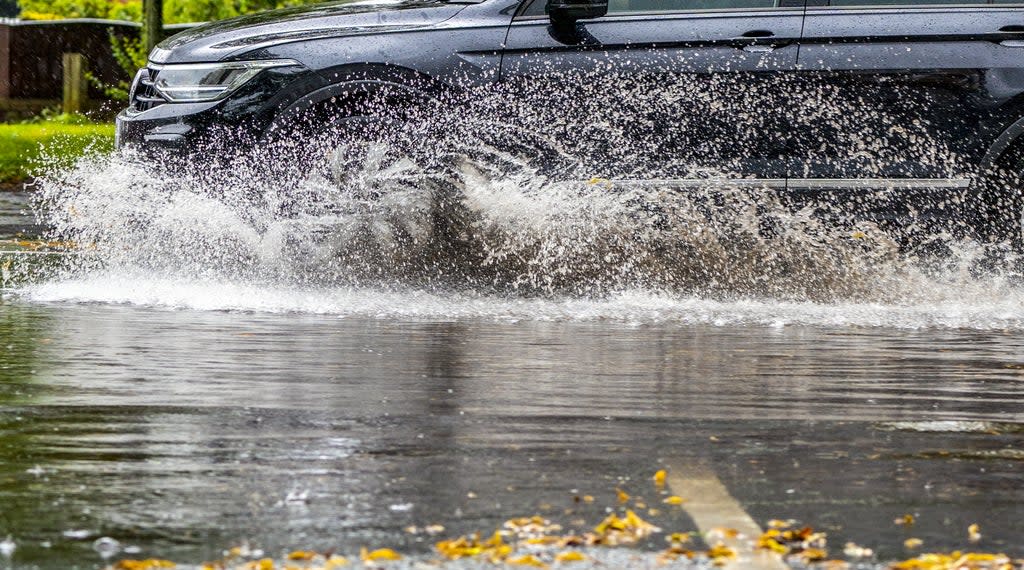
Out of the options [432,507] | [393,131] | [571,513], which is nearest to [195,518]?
[432,507]

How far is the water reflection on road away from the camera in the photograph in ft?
13.7

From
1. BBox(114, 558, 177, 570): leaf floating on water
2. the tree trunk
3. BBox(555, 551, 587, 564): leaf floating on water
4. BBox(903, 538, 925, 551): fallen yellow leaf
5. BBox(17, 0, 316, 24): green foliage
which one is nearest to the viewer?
BBox(114, 558, 177, 570): leaf floating on water

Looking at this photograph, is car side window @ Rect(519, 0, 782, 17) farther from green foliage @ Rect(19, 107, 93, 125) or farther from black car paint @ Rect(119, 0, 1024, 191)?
green foliage @ Rect(19, 107, 93, 125)

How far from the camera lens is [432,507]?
4.25 m

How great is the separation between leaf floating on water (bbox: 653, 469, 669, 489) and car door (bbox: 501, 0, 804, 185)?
11.3 feet

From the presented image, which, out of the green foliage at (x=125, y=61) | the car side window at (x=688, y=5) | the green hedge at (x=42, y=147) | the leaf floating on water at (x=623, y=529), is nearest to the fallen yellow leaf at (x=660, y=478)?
the leaf floating on water at (x=623, y=529)

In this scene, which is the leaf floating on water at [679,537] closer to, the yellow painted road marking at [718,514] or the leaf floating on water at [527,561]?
the yellow painted road marking at [718,514]

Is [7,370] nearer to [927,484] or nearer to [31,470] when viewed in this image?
[31,470]

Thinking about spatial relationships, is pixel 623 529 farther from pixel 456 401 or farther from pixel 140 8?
pixel 140 8

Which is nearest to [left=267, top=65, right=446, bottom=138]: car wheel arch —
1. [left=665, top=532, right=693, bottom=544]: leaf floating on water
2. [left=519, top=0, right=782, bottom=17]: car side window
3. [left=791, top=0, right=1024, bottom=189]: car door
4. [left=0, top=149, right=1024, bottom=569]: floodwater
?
[left=0, top=149, right=1024, bottom=569]: floodwater

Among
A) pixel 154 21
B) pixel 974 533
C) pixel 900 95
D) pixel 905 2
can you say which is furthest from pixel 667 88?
pixel 154 21

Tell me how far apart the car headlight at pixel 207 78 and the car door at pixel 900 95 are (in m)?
2.24

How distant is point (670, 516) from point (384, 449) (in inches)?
38.4

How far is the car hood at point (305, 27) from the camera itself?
8062mm
